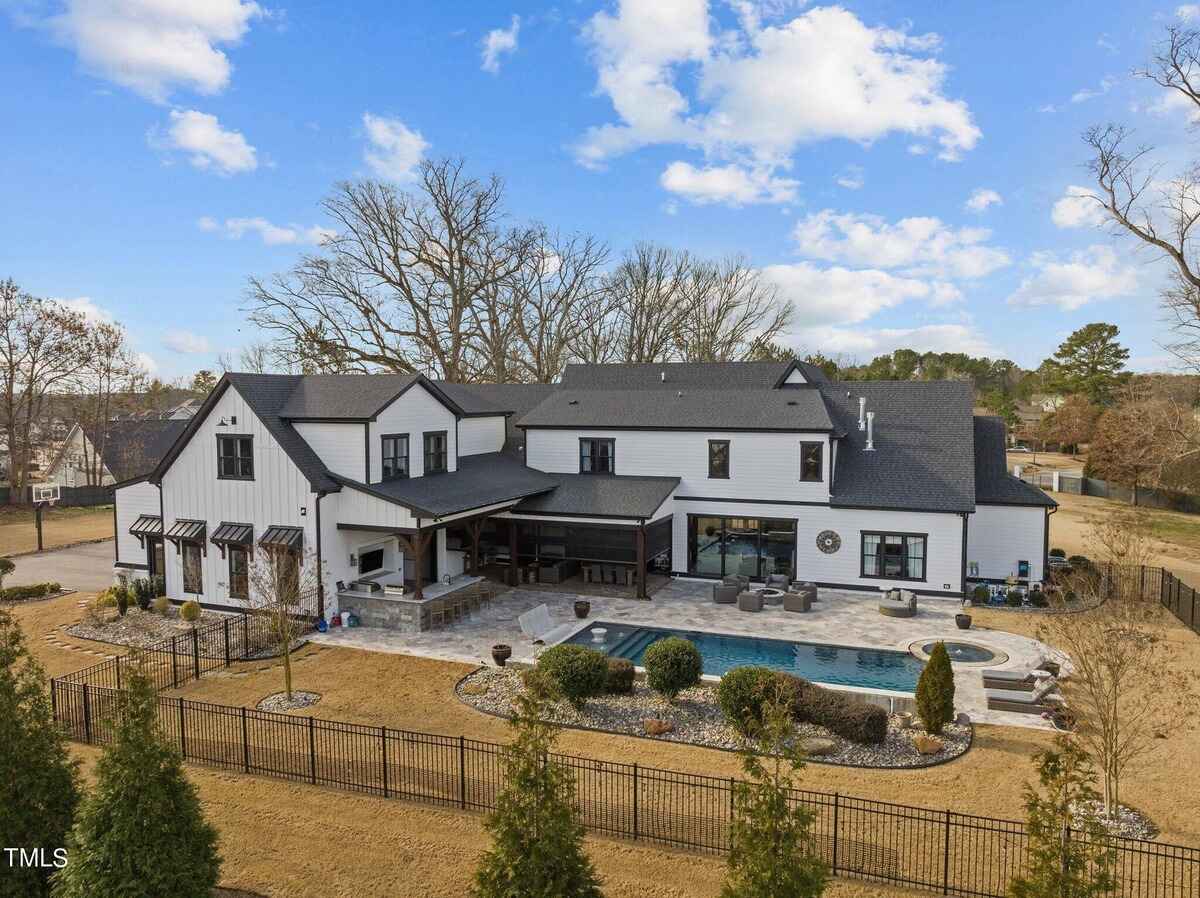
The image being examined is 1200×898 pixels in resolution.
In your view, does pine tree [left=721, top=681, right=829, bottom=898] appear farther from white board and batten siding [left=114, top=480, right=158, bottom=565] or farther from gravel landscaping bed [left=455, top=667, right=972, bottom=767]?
white board and batten siding [left=114, top=480, right=158, bottom=565]

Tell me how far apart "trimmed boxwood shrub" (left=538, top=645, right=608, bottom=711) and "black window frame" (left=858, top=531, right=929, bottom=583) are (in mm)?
13807

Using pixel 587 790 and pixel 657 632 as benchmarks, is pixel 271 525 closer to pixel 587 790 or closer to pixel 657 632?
pixel 657 632

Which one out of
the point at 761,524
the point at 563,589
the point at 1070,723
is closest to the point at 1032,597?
the point at 761,524

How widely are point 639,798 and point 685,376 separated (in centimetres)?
2708

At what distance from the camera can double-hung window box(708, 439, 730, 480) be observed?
28.7m

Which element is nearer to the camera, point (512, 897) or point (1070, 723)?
point (512, 897)

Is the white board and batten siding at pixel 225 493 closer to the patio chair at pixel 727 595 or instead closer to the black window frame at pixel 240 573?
the black window frame at pixel 240 573

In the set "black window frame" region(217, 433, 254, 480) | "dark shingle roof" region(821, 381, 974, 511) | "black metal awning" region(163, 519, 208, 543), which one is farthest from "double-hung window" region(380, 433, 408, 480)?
"dark shingle roof" region(821, 381, 974, 511)

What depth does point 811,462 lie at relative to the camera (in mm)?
27562

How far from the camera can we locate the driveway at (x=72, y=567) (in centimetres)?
2988

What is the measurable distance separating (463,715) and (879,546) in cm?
1679

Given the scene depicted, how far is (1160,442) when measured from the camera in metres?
40.6

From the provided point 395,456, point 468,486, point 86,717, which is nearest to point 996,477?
point 468,486

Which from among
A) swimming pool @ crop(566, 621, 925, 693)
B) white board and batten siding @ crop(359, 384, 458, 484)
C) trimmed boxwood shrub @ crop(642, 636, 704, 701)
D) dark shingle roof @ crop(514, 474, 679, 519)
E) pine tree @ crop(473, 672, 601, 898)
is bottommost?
swimming pool @ crop(566, 621, 925, 693)
